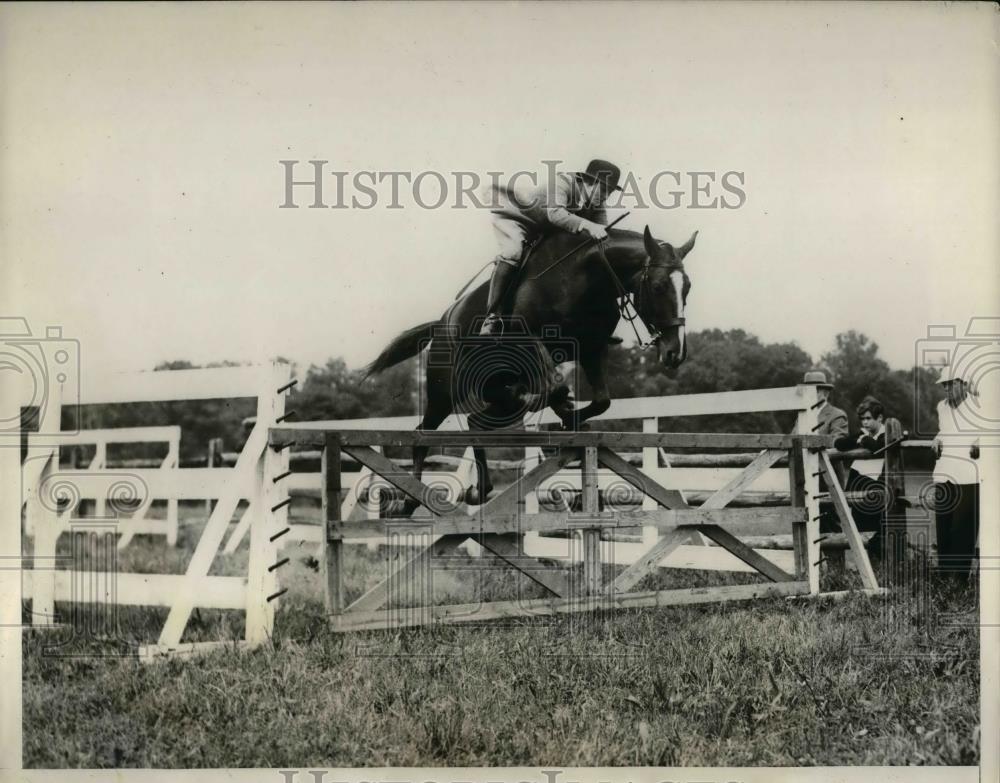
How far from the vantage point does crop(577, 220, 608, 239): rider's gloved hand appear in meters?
5.42

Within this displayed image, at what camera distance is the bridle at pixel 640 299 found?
527 cm

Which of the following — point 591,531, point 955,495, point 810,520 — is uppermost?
point 955,495

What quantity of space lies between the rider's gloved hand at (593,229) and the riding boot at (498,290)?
1.71 feet

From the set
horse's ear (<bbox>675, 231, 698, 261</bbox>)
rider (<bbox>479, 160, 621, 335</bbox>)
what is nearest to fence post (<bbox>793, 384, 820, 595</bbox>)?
horse's ear (<bbox>675, 231, 698, 261</bbox>)

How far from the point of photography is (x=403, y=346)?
6.02 meters

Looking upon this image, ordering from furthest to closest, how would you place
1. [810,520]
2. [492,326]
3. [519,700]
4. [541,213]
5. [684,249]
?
1. [810,520]
2. [492,326]
3. [541,213]
4. [684,249]
5. [519,700]

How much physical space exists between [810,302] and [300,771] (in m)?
5.92

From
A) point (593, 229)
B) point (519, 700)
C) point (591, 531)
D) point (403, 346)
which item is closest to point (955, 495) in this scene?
point (591, 531)

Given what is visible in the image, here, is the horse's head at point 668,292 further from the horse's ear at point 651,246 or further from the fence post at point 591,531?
the fence post at point 591,531

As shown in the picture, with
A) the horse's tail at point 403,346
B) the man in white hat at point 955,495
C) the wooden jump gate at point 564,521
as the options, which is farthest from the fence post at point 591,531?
the man in white hat at point 955,495

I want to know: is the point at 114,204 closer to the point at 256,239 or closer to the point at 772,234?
the point at 256,239

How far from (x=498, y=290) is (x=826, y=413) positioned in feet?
9.93

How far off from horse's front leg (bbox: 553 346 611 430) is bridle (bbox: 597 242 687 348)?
0.97 ft

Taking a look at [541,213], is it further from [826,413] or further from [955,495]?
[955,495]
